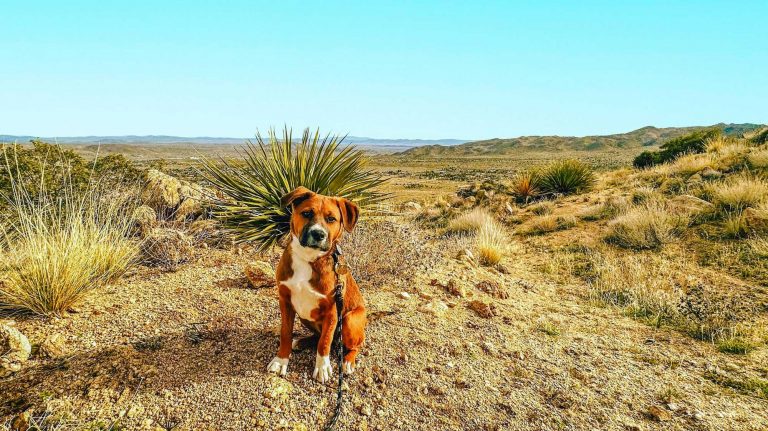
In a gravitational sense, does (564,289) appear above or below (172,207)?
below

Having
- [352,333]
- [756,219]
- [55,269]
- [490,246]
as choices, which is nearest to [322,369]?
[352,333]

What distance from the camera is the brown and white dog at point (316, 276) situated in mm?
2746

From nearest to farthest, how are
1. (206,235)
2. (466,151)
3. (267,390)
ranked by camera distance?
(267,390) < (206,235) < (466,151)

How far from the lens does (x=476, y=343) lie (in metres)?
4.38

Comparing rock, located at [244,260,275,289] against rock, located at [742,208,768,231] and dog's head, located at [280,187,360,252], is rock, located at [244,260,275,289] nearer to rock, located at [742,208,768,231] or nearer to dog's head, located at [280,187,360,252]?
dog's head, located at [280,187,360,252]

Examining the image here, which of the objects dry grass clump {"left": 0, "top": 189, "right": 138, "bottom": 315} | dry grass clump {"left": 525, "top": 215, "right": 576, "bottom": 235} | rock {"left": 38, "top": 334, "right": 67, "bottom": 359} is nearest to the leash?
rock {"left": 38, "top": 334, "right": 67, "bottom": 359}

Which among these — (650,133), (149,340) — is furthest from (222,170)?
(650,133)

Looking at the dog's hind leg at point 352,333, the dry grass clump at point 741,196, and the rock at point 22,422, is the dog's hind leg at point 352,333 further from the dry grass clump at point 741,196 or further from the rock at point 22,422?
the dry grass clump at point 741,196

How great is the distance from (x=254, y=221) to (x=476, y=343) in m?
4.07

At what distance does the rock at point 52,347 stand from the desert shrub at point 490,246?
250 inches

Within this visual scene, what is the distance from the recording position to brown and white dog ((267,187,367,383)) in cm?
275

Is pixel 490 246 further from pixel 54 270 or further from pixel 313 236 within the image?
pixel 54 270

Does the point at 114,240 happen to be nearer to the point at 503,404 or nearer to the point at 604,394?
the point at 503,404

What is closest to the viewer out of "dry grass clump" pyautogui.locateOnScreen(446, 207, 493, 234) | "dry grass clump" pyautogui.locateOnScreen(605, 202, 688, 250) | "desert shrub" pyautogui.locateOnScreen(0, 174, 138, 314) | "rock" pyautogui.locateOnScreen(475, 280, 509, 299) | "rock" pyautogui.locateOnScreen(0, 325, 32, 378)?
"rock" pyautogui.locateOnScreen(0, 325, 32, 378)
